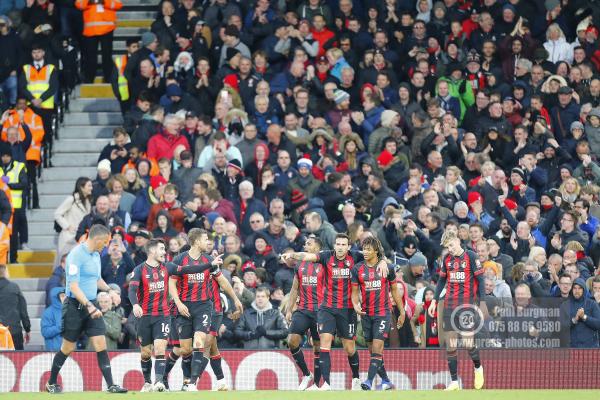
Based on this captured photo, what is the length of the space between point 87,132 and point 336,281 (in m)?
10.1

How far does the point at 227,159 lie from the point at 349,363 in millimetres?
5835

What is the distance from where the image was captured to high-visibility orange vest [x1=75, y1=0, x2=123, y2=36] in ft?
93.4

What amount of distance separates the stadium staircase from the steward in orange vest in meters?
0.58

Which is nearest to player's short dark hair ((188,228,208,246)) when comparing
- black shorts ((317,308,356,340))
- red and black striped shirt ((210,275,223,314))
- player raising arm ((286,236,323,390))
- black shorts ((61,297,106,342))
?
red and black striped shirt ((210,275,223,314))

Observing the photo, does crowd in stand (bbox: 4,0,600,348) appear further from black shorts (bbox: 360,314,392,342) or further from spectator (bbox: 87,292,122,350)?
black shorts (bbox: 360,314,392,342)

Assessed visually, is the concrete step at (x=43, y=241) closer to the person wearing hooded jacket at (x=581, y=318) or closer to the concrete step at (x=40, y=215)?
the concrete step at (x=40, y=215)

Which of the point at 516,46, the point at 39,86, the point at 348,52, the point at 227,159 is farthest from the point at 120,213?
the point at 516,46

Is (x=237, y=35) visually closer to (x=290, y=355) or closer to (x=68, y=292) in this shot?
(x=290, y=355)

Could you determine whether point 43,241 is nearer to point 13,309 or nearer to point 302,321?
point 13,309

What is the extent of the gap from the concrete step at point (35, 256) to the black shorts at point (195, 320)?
720cm

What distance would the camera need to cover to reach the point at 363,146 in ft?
84.8

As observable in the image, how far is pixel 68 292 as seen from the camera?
1895 cm

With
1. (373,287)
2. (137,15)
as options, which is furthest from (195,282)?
(137,15)

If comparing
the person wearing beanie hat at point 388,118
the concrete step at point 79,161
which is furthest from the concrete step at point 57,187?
the person wearing beanie hat at point 388,118
